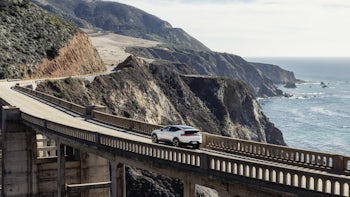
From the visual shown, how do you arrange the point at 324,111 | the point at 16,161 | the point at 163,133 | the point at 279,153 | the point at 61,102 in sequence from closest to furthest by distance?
the point at 279,153, the point at 163,133, the point at 16,161, the point at 61,102, the point at 324,111

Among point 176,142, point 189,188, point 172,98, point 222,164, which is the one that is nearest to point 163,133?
point 176,142

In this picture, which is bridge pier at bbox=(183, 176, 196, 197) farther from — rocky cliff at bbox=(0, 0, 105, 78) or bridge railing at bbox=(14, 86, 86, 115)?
rocky cliff at bbox=(0, 0, 105, 78)

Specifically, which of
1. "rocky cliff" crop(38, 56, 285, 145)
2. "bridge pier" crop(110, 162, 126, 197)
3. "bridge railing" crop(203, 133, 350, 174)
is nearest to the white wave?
"rocky cliff" crop(38, 56, 285, 145)

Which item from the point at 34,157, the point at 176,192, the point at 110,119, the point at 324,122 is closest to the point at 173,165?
the point at 110,119

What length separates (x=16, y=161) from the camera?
4125 centimetres

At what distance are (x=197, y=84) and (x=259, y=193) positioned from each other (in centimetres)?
11424

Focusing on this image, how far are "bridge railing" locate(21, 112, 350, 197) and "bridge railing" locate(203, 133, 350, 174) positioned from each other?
989 mm

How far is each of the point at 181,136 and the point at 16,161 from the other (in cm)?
1935

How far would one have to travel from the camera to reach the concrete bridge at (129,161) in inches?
746

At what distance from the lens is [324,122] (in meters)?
161

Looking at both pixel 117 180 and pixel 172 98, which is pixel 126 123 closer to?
pixel 117 180

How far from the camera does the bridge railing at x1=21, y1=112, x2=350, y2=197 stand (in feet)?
56.4

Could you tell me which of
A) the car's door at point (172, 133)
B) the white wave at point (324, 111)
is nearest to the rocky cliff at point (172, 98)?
the white wave at point (324, 111)

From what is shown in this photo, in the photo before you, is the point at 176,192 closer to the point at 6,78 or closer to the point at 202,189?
the point at 202,189
